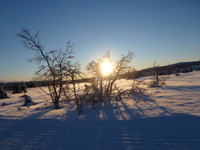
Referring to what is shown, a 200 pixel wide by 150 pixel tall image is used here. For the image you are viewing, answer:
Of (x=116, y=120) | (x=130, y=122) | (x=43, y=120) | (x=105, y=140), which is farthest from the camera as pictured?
(x=43, y=120)

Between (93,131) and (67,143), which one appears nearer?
(67,143)

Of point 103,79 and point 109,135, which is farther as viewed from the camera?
point 103,79

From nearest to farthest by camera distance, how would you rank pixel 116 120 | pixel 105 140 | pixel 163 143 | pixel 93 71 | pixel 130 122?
1. pixel 163 143
2. pixel 105 140
3. pixel 130 122
4. pixel 116 120
5. pixel 93 71

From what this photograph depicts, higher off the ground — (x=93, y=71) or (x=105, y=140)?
(x=93, y=71)

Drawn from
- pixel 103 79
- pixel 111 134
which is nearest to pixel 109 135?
pixel 111 134

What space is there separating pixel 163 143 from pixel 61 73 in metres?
5.26

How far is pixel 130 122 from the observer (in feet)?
10.4

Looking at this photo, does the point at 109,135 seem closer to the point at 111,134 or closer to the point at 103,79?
the point at 111,134

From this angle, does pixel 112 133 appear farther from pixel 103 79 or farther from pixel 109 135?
pixel 103 79

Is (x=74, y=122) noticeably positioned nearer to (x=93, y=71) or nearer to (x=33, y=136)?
(x=33, y=136)

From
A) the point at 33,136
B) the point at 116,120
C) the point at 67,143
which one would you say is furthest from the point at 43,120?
the point at 116,120

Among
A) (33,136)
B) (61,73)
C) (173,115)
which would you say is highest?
(61,73)

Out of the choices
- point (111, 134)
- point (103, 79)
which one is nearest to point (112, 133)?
point (111, 134)

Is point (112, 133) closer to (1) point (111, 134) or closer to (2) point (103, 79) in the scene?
(1) point (111, 134)
